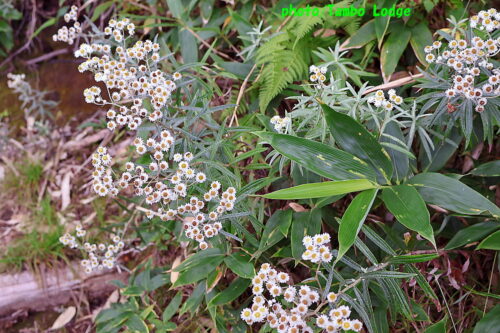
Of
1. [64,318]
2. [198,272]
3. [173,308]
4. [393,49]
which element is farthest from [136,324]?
[393,49]

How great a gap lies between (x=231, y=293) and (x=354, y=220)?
631 millimetres

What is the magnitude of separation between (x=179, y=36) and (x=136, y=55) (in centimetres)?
85

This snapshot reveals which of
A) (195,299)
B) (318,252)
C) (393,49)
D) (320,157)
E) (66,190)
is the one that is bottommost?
(66,190)

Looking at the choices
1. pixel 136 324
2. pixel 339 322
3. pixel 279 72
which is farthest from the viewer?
pixel 136 324

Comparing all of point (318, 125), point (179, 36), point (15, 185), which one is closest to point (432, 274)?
point (318, 125)

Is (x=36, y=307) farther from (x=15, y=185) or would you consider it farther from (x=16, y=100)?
(x=16, y=100)

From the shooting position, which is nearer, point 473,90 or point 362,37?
point 473,90

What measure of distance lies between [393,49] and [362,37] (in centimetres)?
15

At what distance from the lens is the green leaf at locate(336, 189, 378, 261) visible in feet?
4.21

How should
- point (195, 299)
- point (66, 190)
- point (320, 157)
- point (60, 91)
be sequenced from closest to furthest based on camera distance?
point (320, 157), point (195, 299), point (66, 190), point (60, 91)

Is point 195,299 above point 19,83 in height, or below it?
below

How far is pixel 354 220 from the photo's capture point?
4.38 ft

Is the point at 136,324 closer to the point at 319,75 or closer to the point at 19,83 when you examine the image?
the point at 319,75

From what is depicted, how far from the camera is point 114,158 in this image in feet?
9.19
